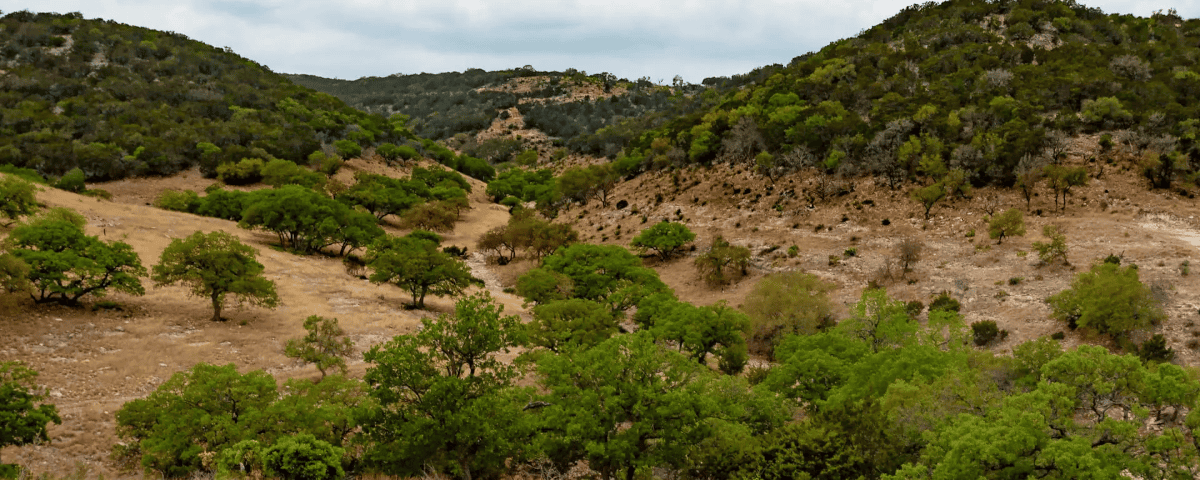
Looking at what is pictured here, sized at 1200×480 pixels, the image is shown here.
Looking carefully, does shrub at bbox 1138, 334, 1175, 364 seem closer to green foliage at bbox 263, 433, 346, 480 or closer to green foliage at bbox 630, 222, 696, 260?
green foliage at bbox 630, 222, 696, 260

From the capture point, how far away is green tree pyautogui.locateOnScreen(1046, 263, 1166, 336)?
1352 inches

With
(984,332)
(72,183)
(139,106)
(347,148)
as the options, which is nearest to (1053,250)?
(984,332)

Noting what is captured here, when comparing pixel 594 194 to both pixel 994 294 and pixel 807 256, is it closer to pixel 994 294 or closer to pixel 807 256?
pixel 807 256

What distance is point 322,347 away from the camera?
36.3m

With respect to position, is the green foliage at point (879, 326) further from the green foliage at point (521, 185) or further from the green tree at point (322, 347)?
the green foliage at point (521, 185)

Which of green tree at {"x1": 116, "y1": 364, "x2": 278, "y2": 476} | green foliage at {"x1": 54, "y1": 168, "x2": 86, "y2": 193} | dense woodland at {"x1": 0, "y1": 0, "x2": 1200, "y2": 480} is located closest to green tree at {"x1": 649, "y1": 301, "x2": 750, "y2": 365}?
dense woodland at {"x1": 0, "y1": 0, "x2": 1200, "y2": 480}

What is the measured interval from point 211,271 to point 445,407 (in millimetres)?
27431

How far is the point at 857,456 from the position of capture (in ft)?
69.5

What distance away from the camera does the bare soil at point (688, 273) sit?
31875 mm

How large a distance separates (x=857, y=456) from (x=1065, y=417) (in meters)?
6.33

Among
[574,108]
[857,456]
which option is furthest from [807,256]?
[574,108]

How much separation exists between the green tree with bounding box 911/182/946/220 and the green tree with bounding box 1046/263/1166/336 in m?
20.3

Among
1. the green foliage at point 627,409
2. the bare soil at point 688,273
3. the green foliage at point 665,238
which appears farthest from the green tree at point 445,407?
the green foliage at point 665,238

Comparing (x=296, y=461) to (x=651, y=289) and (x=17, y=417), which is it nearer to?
(x=17, y=417)
